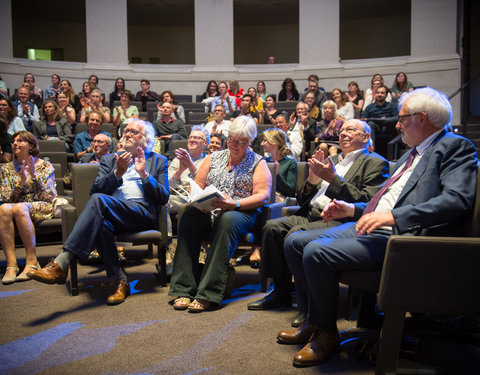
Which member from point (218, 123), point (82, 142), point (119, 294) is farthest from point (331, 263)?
point (218, 123)

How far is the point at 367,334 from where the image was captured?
7.19 feet

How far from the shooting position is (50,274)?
2.49m

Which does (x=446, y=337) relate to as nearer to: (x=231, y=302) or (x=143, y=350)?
(x=231, y=302)

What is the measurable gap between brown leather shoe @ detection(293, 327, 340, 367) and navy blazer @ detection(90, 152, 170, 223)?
1447 millimetres

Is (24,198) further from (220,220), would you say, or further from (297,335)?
(297,335)

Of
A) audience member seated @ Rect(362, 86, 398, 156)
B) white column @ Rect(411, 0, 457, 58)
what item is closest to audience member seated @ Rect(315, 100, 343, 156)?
audience member seated @ Rect(362, 86, 398, 156)

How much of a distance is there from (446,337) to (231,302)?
1.17 meters

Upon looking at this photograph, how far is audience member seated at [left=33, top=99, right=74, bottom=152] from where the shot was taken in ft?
19.9

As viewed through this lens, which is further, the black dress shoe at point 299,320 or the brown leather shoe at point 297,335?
the black dress shoe at point 299,320

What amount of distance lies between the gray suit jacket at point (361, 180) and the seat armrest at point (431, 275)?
719 millimetres

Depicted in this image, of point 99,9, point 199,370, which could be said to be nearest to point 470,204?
point 199,370

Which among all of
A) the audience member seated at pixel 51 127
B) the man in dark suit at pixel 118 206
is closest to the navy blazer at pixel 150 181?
the man in dark suit at pixel 118 206

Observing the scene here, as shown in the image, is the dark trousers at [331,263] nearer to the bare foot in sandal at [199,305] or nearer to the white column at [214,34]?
the bare foot in sandal at [199,305]

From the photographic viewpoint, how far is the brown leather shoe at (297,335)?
6.75 ft
